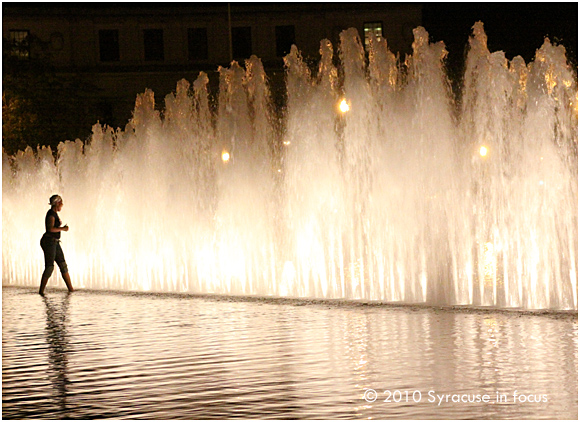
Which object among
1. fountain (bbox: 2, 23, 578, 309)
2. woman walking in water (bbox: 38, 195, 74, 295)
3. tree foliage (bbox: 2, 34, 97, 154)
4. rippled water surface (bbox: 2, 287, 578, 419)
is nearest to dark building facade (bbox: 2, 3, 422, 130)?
tree foliage (bbox: 2, 34, 97, 154)

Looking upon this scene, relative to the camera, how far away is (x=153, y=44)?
7138cm

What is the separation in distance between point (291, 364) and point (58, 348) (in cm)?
284

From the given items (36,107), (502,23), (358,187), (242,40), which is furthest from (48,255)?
(242,40)

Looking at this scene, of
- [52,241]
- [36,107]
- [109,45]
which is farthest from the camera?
[109,45]

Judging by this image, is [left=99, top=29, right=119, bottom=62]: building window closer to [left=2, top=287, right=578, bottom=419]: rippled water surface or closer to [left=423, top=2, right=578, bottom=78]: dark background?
[left=423, top=2, right=578, bottom=78]: dark background

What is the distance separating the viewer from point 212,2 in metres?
72.2

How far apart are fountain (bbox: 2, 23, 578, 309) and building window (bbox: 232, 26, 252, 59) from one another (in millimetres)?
49812

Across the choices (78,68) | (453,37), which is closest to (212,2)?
(78,68)

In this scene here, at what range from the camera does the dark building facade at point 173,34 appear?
69.6 m

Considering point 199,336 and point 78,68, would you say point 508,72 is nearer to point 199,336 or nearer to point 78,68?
point 199,336

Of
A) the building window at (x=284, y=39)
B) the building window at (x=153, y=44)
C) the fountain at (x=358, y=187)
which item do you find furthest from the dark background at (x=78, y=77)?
the fountain at (x=358, y=187)

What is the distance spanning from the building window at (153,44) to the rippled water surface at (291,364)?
58347mm

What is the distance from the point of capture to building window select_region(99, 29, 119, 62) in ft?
232

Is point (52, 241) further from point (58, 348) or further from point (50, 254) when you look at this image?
point (58, 348)
